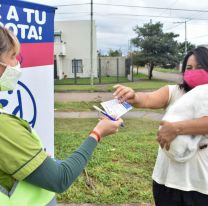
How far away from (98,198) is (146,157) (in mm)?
1697

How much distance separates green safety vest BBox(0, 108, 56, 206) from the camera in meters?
1.59

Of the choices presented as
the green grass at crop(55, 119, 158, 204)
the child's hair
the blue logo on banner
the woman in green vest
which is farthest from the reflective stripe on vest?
the green grass at crop(55, 119, 158, 204)

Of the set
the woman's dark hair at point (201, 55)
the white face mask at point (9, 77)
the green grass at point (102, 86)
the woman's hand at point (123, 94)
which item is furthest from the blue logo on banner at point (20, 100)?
the green grass at point (102, 86)

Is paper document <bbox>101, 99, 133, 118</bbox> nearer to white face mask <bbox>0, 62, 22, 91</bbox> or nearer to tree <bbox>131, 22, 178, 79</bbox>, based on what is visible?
white face mask <bbox>0, 62, 22, 91</bbox>

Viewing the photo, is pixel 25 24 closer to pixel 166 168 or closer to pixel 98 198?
pixel 166 168

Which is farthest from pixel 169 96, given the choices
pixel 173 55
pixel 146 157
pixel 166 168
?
pixel 173 55

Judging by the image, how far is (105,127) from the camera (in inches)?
79.3

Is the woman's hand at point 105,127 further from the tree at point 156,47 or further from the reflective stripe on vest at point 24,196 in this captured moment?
the tree at point 156,47

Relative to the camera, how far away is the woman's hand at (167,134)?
237cm

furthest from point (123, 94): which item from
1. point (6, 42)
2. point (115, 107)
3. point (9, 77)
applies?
point (6, 42)

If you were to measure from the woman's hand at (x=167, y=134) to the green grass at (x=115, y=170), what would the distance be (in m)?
2.06

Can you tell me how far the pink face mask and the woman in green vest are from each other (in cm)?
113

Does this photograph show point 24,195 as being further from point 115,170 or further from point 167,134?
point 115,170

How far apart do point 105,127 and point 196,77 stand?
2.71 ft
